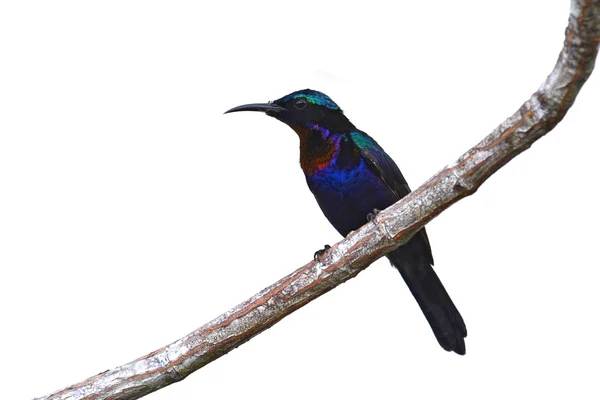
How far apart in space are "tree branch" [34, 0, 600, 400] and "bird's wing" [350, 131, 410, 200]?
1.96 feet

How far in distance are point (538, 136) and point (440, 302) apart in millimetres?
1263

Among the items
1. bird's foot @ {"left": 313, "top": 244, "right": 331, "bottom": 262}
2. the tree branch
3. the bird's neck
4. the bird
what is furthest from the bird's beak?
the tree branch

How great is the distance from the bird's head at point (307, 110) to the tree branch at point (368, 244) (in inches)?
30.7

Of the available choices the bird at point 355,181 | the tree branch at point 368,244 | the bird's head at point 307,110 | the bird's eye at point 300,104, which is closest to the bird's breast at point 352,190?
the bird at point 355,181

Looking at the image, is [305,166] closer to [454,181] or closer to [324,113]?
[324,113]

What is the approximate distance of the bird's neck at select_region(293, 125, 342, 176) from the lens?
311 centimetres

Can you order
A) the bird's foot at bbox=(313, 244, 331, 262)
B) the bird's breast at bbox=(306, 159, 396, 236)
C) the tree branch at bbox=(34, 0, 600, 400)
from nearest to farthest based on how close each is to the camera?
the tree branch at bbox=(34, 0, 600, 400) < the bird's foot at bbox=(313, 244, 331, 262) < the bird's breast at bbox=(306, 159, 396, 236)

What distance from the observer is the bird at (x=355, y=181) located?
3.09 metres

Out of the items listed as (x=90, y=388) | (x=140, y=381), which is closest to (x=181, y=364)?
(x=140, y=381)

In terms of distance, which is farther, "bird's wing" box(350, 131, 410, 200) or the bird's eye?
the bird's eye

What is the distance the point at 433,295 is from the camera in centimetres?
317

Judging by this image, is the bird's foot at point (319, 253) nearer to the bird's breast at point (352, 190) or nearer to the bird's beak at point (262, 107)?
the bird's breast at point (352, 190)

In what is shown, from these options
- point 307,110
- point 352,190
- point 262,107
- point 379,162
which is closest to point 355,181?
point 352,190

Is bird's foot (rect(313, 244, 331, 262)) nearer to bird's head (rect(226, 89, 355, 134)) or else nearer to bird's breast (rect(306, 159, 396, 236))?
bird's breast (rect(306, 159, 396, 236))
